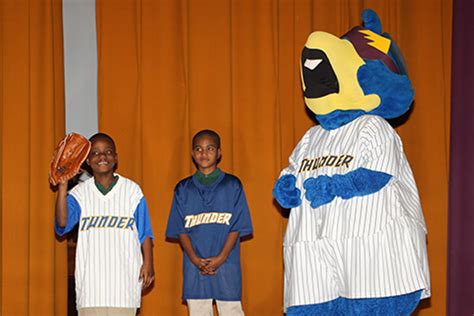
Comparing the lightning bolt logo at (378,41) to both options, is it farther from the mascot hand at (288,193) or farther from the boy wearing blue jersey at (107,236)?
the boy wearing blue jersey at (107,236)

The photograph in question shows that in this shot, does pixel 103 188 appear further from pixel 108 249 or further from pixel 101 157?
pixel 108 249

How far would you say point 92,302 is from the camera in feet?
11.8

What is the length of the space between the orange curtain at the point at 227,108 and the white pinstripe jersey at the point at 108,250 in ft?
2.61

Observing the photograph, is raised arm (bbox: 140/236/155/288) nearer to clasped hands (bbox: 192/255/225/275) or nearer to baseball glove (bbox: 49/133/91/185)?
clasped hands (bbox: 192/255/225/275)

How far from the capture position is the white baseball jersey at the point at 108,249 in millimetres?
3619

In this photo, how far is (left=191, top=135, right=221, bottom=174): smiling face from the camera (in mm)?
3932

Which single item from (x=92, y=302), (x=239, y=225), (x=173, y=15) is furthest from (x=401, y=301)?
(x=173, y=15)

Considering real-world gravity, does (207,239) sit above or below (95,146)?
below
